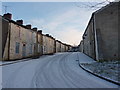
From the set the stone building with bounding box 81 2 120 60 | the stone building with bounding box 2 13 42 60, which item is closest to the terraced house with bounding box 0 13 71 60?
the stone building with bounding box 2 13 42 60

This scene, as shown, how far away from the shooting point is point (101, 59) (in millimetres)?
15742

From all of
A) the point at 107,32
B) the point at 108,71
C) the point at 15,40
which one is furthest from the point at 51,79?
the point at 15,40

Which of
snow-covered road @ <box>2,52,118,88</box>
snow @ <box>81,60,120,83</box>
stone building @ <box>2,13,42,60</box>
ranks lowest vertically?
snow-covered road @ <box>2,52,118,88</box>

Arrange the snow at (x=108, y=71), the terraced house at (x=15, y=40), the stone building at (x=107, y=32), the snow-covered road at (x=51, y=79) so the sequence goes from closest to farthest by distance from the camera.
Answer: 1. the snow-covered road at (x=51, y=79)
2. the snow at (x=108, y=71)
3. the stone building at (x=107, y=32)
4. the terraced house at (x=15, y=40)

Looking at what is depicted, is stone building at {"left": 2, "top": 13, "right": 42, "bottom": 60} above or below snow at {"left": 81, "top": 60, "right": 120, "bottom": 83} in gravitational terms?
above

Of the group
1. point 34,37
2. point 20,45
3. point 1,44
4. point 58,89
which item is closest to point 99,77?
point 58,89

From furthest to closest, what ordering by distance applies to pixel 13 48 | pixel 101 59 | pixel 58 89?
pixel 13 48 < pixel 101 59 < pixel 58 89

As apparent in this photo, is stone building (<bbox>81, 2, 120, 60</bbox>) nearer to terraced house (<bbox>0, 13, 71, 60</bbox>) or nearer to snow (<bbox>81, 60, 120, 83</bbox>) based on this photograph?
snow (<bbox>81, 60, 120, 83</bbox>)

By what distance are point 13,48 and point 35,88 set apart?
15.2 meters

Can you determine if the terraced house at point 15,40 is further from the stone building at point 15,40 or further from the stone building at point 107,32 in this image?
the stone building at point 107,32

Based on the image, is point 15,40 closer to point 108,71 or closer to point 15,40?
point 15,40

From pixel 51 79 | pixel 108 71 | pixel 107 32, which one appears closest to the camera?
pixel 51 79

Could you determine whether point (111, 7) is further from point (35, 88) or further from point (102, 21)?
point (35, 88)

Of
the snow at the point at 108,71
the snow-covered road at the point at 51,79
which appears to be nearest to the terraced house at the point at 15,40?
the snow-covered road at the point at 51,79
